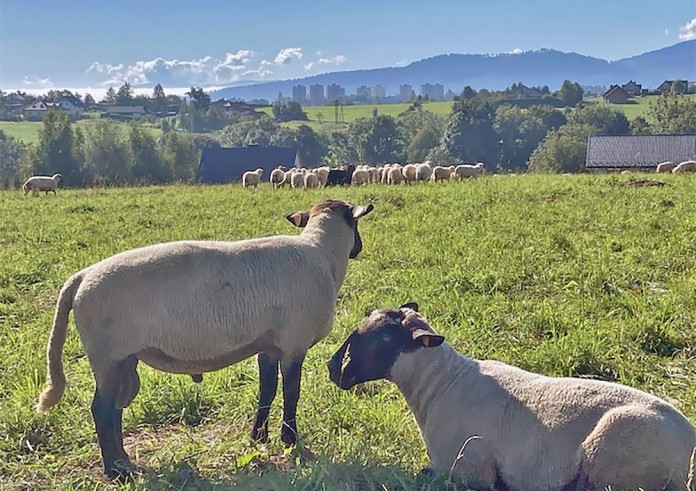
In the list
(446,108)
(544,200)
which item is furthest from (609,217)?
(446,108)

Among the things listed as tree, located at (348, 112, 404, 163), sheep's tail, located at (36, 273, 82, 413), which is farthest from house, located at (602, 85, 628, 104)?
sheep's tail, located at (36, 273, 82, 413)

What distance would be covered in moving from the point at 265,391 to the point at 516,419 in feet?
5.74

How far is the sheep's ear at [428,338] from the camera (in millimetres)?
4207

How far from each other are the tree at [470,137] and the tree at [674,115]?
21631 millimetres

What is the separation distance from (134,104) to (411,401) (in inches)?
6000

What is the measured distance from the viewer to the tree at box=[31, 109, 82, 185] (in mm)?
55094

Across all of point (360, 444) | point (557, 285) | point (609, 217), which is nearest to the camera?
point (360, 444)

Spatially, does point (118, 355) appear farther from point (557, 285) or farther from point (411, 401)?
point (557, 285)

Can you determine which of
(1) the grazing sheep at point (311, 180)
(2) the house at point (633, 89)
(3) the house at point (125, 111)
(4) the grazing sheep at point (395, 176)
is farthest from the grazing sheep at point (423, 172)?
(2) the house at point (633, 89)

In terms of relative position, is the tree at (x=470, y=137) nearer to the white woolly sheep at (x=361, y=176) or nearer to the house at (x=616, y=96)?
the white woolly sheep at (x=361, y=176)

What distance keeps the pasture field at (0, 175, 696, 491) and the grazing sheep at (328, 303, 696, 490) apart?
193 mm

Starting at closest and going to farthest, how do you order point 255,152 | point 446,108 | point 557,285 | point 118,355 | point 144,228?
point 118,355
point 557,285
point 144,228
point 255,152
point 446,108

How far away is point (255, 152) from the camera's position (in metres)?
54.2

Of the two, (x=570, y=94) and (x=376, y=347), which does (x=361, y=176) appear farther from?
(x=570, y=94)
